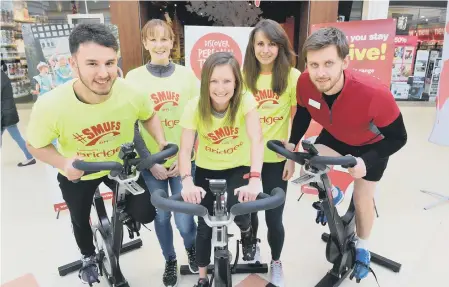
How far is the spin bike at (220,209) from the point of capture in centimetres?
112

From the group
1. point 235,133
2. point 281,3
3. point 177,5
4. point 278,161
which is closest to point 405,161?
point 281,3

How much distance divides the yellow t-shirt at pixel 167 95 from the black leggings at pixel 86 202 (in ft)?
0.97

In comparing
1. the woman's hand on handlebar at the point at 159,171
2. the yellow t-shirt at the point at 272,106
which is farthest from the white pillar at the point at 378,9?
the woman's hand on handlebar at the point at 159,171

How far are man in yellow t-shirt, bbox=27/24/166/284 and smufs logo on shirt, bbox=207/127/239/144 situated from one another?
0.26 metres

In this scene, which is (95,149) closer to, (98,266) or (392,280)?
(98,266)

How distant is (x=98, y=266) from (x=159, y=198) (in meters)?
1.09

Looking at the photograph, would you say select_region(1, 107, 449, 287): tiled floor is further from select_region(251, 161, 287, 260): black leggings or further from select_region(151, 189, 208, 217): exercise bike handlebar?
select_region(151, 189, 208, 217): exercise bike handlebar

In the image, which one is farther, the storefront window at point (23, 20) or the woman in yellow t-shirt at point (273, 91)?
the storefront window at point (23, 20)

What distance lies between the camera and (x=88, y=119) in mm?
1535

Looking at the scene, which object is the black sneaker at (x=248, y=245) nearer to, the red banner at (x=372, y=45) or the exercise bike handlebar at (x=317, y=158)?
the exercise bike handlebar at (x=317, y=158)

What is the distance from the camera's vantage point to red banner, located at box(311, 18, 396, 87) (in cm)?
267

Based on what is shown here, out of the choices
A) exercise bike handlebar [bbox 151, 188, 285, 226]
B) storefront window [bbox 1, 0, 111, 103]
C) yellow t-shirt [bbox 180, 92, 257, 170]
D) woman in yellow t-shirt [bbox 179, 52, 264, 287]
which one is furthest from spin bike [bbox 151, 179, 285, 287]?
storefront window [bbox 1, 0, 111, 103]

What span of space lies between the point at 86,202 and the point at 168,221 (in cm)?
48

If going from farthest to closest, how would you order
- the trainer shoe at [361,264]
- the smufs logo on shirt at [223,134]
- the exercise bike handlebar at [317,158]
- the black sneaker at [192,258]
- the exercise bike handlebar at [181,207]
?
1. the black sneaker at [192,258]
2. the trainer shoe at [361,264]
3. the smufs logo on shirt at [223,134]
4. the exercise bike handlebar at [317,158]
5. the exercise bike handlebar at [181,207]
